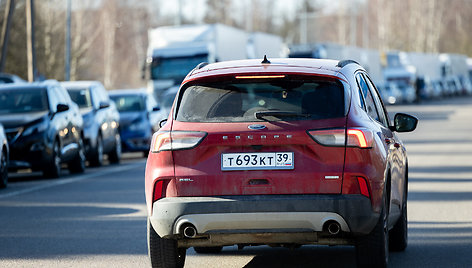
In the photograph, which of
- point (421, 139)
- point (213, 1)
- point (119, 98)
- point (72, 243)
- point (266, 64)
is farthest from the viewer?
point (213, 1)

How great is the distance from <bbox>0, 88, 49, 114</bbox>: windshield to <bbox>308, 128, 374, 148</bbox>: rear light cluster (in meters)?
12.8

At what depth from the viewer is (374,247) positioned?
309 inches

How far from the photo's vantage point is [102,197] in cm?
1559

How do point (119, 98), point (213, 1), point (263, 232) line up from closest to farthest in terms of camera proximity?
point (263, 232), point (119, 98), point (213, 1)

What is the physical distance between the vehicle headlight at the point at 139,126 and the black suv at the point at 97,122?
1.04m

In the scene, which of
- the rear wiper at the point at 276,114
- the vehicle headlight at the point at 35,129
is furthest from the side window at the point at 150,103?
the rear wiper at the point at 276,114

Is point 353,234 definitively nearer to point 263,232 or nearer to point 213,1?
point 263,232

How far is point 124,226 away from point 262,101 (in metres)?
4.42

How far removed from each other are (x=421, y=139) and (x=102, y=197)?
17124 mm

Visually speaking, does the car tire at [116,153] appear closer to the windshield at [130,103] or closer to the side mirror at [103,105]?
the side mirror at [103,105]

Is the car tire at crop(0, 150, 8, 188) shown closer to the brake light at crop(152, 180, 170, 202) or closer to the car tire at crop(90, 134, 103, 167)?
the car tire at crop(90, 134, 103, 167)

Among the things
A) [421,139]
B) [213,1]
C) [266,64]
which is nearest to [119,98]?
[421,139]

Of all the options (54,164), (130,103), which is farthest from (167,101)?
(54,164)

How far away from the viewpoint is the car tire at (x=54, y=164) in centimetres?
1926
